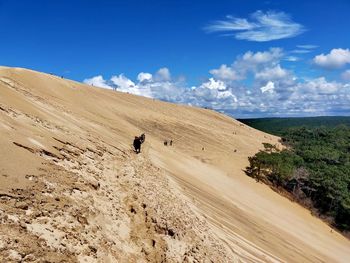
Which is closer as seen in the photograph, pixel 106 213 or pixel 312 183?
pixel 106 213

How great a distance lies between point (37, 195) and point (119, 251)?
259cm

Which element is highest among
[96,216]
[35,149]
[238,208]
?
[35,149]

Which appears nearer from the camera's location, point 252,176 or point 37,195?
point 37,195

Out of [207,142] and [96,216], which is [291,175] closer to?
[207,142]

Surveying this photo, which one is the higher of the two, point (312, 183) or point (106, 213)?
point (106, 213)

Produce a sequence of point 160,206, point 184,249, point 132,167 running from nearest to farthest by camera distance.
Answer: point 184,249, point 160,206, point 132,167

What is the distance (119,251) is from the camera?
11.9 metres

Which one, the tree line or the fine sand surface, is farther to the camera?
the tree line

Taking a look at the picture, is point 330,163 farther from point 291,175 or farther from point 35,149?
point 35,149

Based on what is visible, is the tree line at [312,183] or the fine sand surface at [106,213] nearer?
the fine sand surface at [106,213]

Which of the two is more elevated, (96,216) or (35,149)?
(35,149)

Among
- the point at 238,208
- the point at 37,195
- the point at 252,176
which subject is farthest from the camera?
the point at 252,176

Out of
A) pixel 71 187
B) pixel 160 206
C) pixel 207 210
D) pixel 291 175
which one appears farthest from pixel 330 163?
pixel 71 187

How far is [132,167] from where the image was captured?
2036 cm
